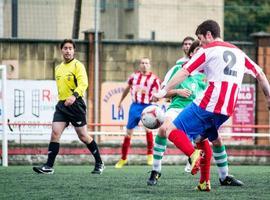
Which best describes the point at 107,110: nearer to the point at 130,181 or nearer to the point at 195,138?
the point at 130,181

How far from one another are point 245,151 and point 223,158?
10.5 metres

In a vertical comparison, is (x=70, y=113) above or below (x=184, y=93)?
below

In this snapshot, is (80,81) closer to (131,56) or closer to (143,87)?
(143,87)

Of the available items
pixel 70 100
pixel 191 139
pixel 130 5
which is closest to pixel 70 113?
pixel 70 100

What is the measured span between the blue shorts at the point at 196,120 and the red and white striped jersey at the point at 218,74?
2.8 inches

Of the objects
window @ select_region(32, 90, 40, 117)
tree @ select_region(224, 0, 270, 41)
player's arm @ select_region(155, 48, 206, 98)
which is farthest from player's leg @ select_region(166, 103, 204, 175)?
tree @ select_region(224, 0, 270, 41)

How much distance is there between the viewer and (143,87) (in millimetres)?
19656

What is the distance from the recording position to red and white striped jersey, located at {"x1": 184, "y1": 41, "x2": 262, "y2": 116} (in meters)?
10.6

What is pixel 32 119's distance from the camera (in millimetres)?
23062

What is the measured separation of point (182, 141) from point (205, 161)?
0.59 m

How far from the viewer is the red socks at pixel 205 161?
1115 cm

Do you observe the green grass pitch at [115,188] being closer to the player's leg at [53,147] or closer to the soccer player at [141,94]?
→ the player's leg at [53,147]

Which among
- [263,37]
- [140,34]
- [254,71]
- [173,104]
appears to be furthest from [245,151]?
[140,34]

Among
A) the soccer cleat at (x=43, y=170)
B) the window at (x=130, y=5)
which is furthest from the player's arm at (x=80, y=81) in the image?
Result: the window at (x=130, y=5)
